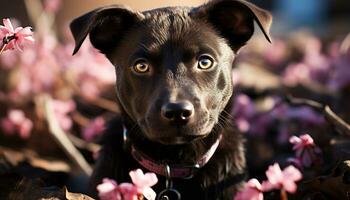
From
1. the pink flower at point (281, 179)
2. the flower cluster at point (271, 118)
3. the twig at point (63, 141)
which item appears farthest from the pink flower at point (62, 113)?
the pink flower at point (281, 179)

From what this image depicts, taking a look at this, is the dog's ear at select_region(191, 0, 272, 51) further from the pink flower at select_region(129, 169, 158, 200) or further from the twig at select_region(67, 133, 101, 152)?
the twig at select_region(67, 133, 101, 152)

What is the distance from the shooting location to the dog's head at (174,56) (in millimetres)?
3518

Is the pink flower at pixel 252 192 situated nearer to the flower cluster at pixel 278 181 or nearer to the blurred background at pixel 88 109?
the flower cluster at pixel 278 181

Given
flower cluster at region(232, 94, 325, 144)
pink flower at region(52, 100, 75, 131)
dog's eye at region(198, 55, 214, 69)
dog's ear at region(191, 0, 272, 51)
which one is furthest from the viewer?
A: pink flower at region(52, 100, 75, 131)

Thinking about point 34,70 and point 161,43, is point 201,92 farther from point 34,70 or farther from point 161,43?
point 34,70

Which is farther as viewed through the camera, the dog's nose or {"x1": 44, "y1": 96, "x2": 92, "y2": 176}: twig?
{"x1": 44, "y1": 96, "x2": 92, "y2": 176}: twig

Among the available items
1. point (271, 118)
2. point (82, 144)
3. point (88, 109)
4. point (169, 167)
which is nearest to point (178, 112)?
point (169, 167)

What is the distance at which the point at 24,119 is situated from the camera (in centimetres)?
555

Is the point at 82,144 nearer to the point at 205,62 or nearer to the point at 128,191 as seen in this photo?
the point at 205,62

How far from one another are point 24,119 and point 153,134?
7.34ft

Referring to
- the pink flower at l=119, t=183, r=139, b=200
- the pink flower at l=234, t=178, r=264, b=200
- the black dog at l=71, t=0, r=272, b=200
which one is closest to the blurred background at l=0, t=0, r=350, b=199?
the black dog at l=71, t=0, r=272, b=200

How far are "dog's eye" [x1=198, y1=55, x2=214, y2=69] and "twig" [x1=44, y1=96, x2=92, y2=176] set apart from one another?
1.51 meters

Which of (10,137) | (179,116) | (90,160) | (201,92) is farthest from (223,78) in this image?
(10,137)

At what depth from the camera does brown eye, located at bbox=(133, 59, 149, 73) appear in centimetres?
374
